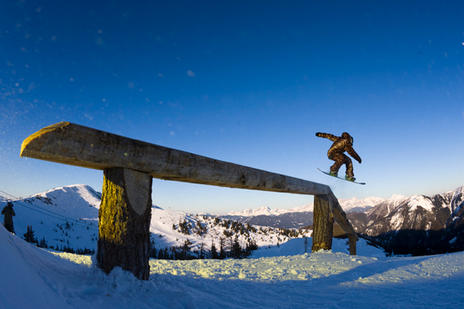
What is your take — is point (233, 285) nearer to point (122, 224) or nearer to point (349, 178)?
point (122, 224)

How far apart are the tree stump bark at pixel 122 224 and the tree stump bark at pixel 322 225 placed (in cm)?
478

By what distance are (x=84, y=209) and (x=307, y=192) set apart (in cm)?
4483

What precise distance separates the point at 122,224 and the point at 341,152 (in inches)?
158

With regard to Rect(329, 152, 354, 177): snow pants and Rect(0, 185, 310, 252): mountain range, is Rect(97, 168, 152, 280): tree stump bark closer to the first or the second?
Rect(329, 152, 354, 177): snow pants

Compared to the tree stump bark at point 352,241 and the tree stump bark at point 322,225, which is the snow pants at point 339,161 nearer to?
the tree stump bark at point 322,225

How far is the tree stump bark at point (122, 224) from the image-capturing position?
2168mm

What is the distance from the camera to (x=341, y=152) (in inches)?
182

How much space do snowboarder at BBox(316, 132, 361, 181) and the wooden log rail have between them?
9.09 ft

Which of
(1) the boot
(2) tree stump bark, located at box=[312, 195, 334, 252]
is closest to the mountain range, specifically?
(2) tree stump bark, located at box=[312, 195, 334, 252]

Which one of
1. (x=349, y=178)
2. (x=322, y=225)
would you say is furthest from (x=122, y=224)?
(x=322, y=225)

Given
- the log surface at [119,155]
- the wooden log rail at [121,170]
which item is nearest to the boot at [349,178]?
the log surface at [119,155]

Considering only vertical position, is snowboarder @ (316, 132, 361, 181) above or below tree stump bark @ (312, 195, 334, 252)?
above

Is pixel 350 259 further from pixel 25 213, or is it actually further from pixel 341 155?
pixel 25 213

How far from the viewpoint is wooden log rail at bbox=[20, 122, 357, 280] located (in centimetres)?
180
